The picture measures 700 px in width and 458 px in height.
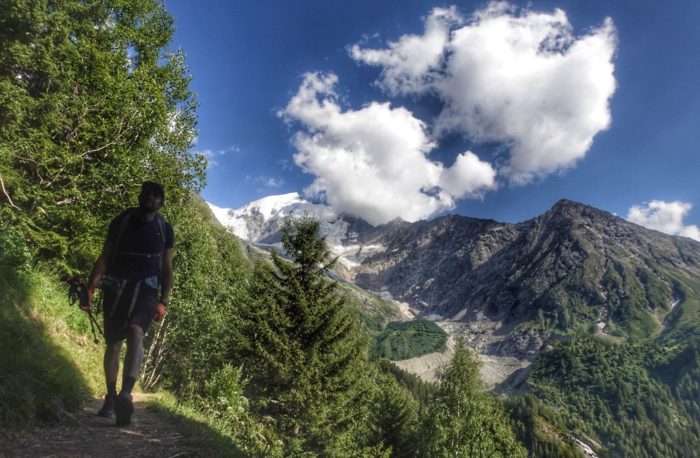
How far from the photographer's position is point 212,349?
81.4 feet

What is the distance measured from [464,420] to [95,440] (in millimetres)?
29268

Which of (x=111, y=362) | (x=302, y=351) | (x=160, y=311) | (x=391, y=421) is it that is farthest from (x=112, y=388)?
(x=391, y=421)

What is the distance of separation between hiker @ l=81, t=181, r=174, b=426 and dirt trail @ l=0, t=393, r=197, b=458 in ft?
1.41

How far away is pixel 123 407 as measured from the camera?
6516mm

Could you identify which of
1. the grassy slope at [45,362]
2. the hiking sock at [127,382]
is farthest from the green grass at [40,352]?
the hiking sock at [127,382]

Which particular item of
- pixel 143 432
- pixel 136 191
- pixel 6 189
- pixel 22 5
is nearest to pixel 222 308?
pixel 136 191

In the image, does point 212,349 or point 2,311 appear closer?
point 2,311

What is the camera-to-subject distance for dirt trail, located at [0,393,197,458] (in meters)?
5.25

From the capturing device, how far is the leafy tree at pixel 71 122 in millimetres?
13125

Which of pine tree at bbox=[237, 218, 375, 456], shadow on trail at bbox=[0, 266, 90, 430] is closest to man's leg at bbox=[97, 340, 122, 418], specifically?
shadow on trail at bbox=[0, 266, 90, 430]

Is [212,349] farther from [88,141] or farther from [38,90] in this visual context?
[38,90]

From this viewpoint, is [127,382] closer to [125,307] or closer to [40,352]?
[125,307]

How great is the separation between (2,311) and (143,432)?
11.7ft

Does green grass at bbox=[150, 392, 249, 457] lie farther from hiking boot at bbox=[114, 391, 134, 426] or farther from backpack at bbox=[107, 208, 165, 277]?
backpack at bbox=[107, 208, 165, 277]
